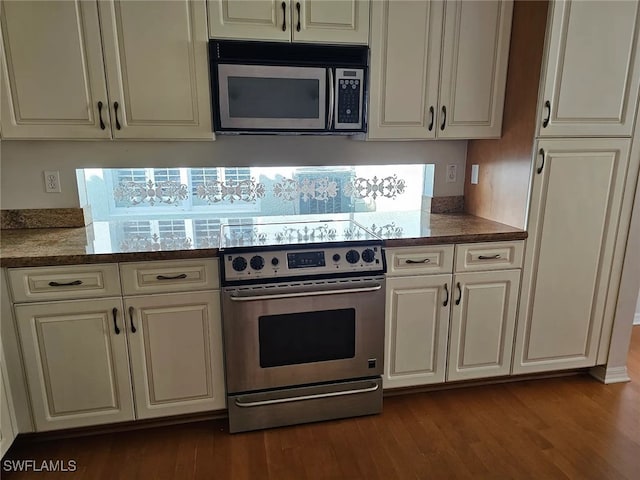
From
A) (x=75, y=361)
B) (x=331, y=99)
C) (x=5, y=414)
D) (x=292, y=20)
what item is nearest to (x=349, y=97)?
(x=331, y=99)

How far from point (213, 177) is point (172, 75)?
0.59 metres

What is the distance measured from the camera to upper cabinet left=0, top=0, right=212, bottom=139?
1859mm

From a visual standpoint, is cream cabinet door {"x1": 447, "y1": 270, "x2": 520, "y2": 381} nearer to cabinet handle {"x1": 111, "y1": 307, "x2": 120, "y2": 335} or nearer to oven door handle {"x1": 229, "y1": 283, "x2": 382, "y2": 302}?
oven door handle {"x1": 229, "y1": 283, "x2": 382, "y2": 302}

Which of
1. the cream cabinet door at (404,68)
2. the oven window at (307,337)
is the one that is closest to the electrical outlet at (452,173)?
the cream cabinet door at (404,68)

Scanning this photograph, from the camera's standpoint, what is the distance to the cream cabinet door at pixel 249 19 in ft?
6.41

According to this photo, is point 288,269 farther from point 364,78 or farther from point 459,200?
point 459,200

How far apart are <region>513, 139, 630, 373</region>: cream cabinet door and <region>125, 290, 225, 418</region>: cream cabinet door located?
62.8 inches

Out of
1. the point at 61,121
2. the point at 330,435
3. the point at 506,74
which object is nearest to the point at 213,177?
the point at 61,121

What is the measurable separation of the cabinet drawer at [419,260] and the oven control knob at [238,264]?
26.9 inches

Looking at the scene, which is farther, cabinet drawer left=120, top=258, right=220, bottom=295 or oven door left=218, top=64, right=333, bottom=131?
oven door left=218, top=64, right=333, bottom=131

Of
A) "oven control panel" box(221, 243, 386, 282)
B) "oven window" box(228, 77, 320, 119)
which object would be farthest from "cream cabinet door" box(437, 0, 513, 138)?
"oven control panel" box(221, 243, 386, 282)

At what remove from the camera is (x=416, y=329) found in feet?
7.14

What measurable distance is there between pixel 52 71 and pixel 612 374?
129 inches

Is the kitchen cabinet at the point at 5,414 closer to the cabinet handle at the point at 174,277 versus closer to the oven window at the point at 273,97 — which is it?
the cabinet handle at the point at 174,277
